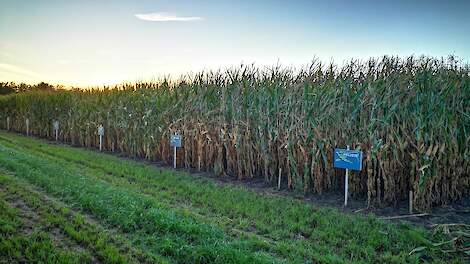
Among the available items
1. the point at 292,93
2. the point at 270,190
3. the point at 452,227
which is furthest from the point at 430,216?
the point at 292,93

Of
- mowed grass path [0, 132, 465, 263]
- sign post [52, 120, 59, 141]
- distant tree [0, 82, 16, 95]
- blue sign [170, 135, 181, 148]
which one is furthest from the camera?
distant tree [0, 82, 16, 95]

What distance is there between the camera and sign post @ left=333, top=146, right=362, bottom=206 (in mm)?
6918

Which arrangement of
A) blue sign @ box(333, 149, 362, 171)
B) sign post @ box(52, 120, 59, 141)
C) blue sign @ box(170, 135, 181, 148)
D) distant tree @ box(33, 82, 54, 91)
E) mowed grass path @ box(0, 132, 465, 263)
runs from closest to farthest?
1. mowed grass path @ box(0, 132, 465, 263)
2. blue sign @ box(333, 149, 362, 171)
3. blue sign @ box(170, 135, 181, 148)
4. sign post @ box(52, 120, 59, 141)
5. distant tree @ box(33, 82, 54, 91)

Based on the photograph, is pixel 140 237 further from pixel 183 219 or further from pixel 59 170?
pixel 59 170

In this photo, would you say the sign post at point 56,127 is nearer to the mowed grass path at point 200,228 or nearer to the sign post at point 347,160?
the mowed grass path at point 200,228

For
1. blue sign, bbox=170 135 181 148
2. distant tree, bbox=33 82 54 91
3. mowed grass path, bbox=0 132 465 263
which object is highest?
A: distant tree, bbox=33 82 54 91

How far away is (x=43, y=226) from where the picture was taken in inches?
199

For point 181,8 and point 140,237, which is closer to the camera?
point 140,237

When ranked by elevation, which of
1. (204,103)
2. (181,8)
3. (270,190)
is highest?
(181,8)

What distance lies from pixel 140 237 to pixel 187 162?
21.8 ft

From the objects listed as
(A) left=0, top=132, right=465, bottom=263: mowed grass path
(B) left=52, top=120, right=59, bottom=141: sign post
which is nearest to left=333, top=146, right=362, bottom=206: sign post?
(A) left=0, top=132, right=465, bottom=263: mowed grass path

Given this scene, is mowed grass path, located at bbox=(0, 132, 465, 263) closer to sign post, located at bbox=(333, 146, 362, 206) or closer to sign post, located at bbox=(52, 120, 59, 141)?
sign post, located at bbox=(333, 146, 362, 206)

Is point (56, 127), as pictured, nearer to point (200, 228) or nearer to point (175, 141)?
point (175, 141)

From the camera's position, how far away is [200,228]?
198 inches
